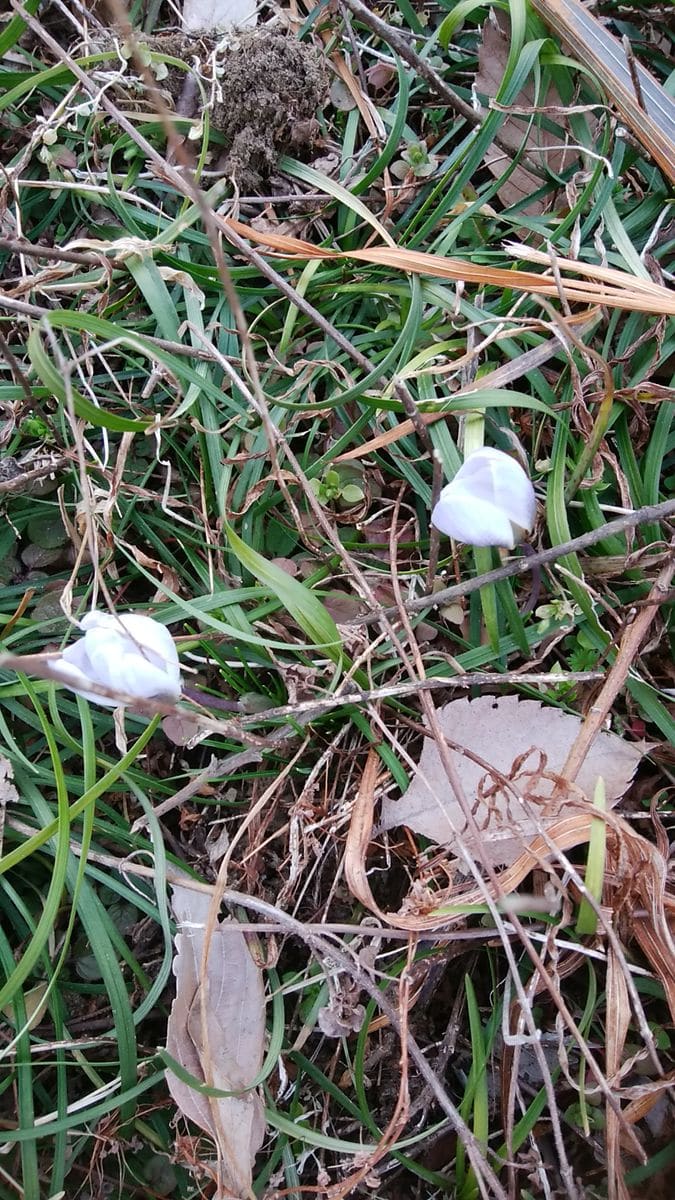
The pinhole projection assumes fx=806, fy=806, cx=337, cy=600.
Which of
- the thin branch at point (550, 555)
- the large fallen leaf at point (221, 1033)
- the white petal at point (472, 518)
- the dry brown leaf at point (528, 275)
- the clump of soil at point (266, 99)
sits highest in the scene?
the clump of soil at point (266, 99)

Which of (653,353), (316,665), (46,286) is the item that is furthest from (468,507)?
(46,286)

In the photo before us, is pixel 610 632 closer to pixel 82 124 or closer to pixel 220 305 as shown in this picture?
pixel 220 305

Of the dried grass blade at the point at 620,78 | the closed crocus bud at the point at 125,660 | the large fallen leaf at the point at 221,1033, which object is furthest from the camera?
the dried grass blade at the point at 620,78

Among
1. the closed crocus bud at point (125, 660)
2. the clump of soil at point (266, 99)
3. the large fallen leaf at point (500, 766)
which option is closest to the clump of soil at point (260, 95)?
the clump of soil at point (266, 99)

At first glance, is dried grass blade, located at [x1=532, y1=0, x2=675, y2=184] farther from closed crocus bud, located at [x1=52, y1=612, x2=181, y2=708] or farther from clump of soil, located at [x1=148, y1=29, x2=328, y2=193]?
closed crocus bud, located at [x1=52, y1=612, x2=181, y2=708]

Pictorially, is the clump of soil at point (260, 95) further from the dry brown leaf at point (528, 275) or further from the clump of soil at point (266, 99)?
the dry brown leaf at point (528, 275)

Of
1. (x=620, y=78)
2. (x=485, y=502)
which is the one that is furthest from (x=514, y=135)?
(x=485, y=502)
